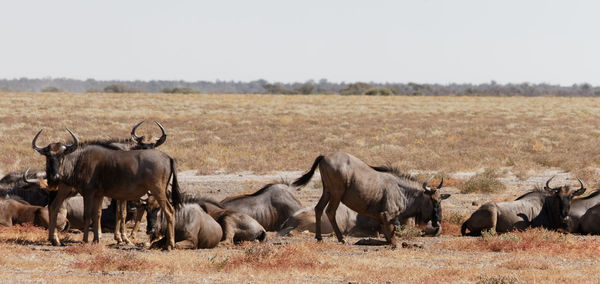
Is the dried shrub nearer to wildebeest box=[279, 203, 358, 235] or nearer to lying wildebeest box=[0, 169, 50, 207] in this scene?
wildebeest box=[279, 203, 358, 235]

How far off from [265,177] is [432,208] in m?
12.6

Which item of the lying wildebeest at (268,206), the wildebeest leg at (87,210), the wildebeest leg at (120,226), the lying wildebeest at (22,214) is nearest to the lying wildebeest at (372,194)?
the lying wildebeest at (268,206)

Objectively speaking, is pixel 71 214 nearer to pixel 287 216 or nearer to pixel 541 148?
pixel 287 216

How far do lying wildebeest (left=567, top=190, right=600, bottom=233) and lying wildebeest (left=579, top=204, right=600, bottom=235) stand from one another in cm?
21

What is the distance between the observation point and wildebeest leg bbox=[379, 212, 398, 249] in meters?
14.3

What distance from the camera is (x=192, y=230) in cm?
1319

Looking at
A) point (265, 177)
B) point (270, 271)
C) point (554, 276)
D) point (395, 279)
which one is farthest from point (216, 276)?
point (265, 177)

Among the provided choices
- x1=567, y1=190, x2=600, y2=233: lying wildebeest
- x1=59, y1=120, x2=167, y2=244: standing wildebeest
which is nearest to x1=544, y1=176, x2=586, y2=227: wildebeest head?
x1=567, y1=190, x2=600, y2=233: lying wildebeest

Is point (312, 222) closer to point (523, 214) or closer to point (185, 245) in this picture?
point (185, 245)

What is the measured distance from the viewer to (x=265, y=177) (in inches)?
1072

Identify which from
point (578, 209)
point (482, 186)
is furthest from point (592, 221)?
point (482, 186)

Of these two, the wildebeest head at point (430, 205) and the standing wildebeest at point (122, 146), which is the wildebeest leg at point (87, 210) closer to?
the standing wildebeest at point (122, 146)

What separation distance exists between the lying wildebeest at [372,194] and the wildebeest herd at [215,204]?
2cm

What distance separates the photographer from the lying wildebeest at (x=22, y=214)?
15.3 meters
